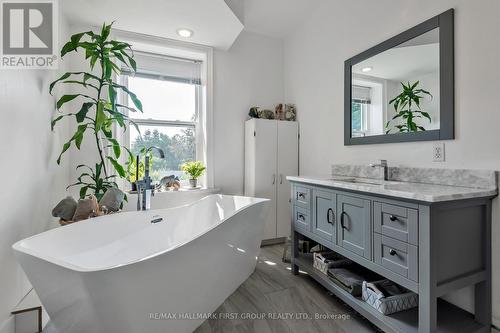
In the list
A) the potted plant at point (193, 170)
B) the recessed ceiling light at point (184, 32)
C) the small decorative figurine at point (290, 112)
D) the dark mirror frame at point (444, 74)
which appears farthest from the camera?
the small decorative figurine at point (290, 112)

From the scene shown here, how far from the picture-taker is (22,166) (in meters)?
1.62

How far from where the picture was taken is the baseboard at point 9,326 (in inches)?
54.9

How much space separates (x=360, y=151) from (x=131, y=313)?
2185mm

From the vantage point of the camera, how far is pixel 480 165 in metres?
1.50

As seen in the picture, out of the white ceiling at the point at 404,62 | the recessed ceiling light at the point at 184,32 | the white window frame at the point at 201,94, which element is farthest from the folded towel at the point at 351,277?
the recessed ceiling light at the point at 184,32

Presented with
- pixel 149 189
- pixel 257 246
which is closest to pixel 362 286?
pixel 257 246

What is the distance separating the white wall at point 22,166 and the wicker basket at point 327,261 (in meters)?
2.13

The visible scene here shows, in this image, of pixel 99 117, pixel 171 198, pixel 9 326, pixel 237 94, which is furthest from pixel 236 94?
pixel 9 326

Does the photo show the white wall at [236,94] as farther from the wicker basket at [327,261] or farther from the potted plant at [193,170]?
the wicker basket at [327,261]

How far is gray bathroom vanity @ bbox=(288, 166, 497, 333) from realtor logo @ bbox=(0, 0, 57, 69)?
234 cm

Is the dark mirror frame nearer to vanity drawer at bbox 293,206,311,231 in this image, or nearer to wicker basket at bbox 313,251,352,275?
vanity drawer at bbox 293,206,311,231

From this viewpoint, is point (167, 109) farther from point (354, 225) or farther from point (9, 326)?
point (354, 225)

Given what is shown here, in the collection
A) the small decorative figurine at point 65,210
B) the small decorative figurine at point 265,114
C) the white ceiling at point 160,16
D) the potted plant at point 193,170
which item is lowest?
the small decorative figurine at point 65,210

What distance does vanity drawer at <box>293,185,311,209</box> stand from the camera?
7.15 ft
